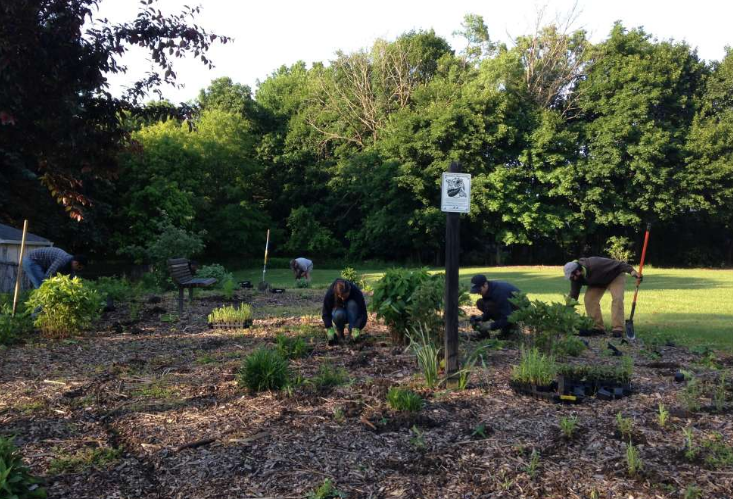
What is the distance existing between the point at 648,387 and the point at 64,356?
631cm

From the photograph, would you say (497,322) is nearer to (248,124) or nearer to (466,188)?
(466,188)

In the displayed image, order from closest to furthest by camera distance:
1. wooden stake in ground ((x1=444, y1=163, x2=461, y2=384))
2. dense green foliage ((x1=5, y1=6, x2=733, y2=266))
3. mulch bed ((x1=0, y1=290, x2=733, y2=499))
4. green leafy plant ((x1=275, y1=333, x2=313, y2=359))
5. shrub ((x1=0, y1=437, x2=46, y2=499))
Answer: shrub ((x1=0, y1=437, x2=46, y2=499)) < mulch bed ((x1=0, y1=290, x2=733, y2=499)) < wooden stake in ground ((x1=444, y1=163, x2=461, y2=384)) < green leafy plant ((x1=275, y1=333, x2=313, y2=359)) < dense green foliage ((x1=5, y1=6, x2=733, y2=266))

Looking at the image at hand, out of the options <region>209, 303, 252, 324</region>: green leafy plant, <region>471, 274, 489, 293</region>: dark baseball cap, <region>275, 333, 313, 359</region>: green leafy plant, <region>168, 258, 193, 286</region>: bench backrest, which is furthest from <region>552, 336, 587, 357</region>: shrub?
<region>168, 258, 193, 286</region>: bench backrest

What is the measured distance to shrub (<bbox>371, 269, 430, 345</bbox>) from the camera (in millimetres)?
6930

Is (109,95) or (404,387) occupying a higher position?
(109,95)

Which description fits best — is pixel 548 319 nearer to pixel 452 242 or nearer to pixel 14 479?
pixel 452 242

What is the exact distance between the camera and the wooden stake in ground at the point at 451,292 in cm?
509

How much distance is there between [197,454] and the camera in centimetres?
366

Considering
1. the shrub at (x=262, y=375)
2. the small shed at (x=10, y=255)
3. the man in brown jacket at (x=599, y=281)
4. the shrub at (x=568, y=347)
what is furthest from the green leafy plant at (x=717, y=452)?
the small shed at (x=10, y=255)

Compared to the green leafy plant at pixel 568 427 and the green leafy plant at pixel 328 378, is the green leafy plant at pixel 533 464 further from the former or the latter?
the green leafy plant at pixel 328 378

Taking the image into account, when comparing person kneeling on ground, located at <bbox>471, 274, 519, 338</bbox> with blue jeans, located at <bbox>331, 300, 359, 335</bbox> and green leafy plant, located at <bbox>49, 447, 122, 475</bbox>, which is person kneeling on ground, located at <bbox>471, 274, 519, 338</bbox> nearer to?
blue jeans, located at <bbox>331, 300, 359, 335</bbox>

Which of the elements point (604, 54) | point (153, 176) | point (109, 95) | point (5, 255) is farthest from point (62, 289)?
point (604, 54)

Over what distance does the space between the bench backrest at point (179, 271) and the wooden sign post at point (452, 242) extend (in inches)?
265

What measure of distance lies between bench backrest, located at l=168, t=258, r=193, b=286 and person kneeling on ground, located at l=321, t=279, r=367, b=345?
4130 millimetres
